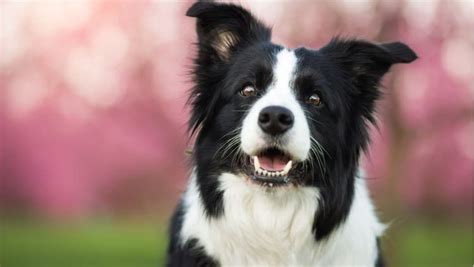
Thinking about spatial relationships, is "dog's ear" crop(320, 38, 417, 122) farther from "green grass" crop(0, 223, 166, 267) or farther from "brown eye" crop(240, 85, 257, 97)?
"green grass" crop(0, 223, 166, 267)

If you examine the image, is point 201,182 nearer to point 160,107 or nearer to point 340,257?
point 340,257

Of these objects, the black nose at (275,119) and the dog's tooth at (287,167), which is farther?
the dog's tooth at (287,167)

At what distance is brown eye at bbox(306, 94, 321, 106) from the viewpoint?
4922 mm

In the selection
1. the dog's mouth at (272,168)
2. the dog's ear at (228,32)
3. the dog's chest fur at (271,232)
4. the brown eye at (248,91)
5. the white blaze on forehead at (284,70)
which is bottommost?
the dog's chest fur at (271,232)

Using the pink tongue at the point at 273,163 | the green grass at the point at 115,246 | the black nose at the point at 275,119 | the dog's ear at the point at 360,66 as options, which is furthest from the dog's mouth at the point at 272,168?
the green grass at the point at 115,246

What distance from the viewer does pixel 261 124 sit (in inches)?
177

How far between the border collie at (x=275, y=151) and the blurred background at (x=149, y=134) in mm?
396

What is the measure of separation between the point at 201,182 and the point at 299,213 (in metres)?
0.77

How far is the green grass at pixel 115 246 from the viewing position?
649 inches

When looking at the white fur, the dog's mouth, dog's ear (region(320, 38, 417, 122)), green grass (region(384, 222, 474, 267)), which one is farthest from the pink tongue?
green grass (region(384, 222, 474, 267))

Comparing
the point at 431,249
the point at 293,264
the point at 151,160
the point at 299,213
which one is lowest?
the point at 431,249

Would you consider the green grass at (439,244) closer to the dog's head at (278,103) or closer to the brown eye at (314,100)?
the dog's head at (278,103)

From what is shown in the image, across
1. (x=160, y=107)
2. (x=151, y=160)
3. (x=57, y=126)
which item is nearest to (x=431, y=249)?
(x=160, y=107)

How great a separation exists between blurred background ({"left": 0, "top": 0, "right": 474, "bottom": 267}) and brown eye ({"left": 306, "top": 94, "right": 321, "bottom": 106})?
896 millimetres
